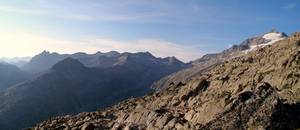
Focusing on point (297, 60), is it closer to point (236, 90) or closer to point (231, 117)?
point (236, 90)

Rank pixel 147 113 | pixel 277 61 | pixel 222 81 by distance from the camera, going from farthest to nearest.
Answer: pixel 222 81 → pixel 277 61 → pixel 147 113

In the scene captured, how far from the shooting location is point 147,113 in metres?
51.8

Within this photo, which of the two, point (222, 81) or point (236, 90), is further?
point (222, 81)

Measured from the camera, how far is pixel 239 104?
39781mm

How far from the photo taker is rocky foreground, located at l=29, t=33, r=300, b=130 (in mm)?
36812

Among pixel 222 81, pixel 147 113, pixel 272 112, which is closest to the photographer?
pixel 272 112

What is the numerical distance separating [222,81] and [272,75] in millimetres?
11655

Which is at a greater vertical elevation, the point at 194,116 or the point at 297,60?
the point at 297,60

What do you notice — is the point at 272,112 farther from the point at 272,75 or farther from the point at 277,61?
the point at 277,61

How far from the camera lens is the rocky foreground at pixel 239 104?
36.8 metres

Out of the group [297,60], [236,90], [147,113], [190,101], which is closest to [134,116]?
[147,113]

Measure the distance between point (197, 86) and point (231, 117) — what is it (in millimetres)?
27037

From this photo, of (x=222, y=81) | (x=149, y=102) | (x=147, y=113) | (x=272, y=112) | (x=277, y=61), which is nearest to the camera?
(x=272, y=112)

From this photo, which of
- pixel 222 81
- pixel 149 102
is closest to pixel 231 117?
Answer: pixel 222 81
